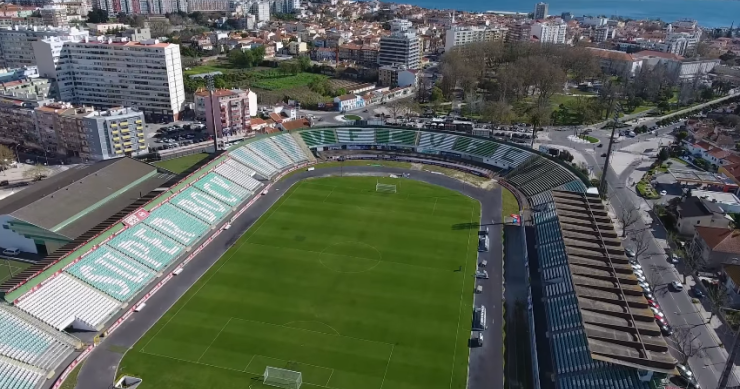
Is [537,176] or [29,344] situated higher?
[537,176]

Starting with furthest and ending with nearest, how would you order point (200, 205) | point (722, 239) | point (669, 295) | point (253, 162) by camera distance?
point (253, 162) < point (200, 205) < point (722, 239) < point (669, 295)

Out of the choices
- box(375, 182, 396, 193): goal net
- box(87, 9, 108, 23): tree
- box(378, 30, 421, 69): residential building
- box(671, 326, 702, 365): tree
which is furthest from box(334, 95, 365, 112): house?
box(87, 9, 108, 23): tree

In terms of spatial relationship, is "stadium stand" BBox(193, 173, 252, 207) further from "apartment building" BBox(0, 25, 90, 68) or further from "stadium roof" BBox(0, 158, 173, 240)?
"apartment building" BBox(0, 25, 90, 68)

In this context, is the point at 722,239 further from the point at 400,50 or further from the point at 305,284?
the point at 400,50

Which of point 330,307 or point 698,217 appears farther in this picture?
point 698,217

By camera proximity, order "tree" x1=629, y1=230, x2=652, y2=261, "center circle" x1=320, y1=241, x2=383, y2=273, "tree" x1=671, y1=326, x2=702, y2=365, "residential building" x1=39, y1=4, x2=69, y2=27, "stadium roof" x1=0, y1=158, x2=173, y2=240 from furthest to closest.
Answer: "residential building" x1=39, y1=4, x2=69, y2=27 → "stadium roof" x1=0, y1=158, x2=173, y2=240 → "tree" x1=629, y1=230, x2=652, y2=261 → "center circle" x1=320, y1=241, x2=383, y2=273 → "tree" x1=671, y1=326, x2=702, y2=365

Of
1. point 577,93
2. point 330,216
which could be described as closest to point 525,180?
point 330,216

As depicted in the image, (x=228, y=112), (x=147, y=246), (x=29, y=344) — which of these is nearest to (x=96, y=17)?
(x=228, y=112)
